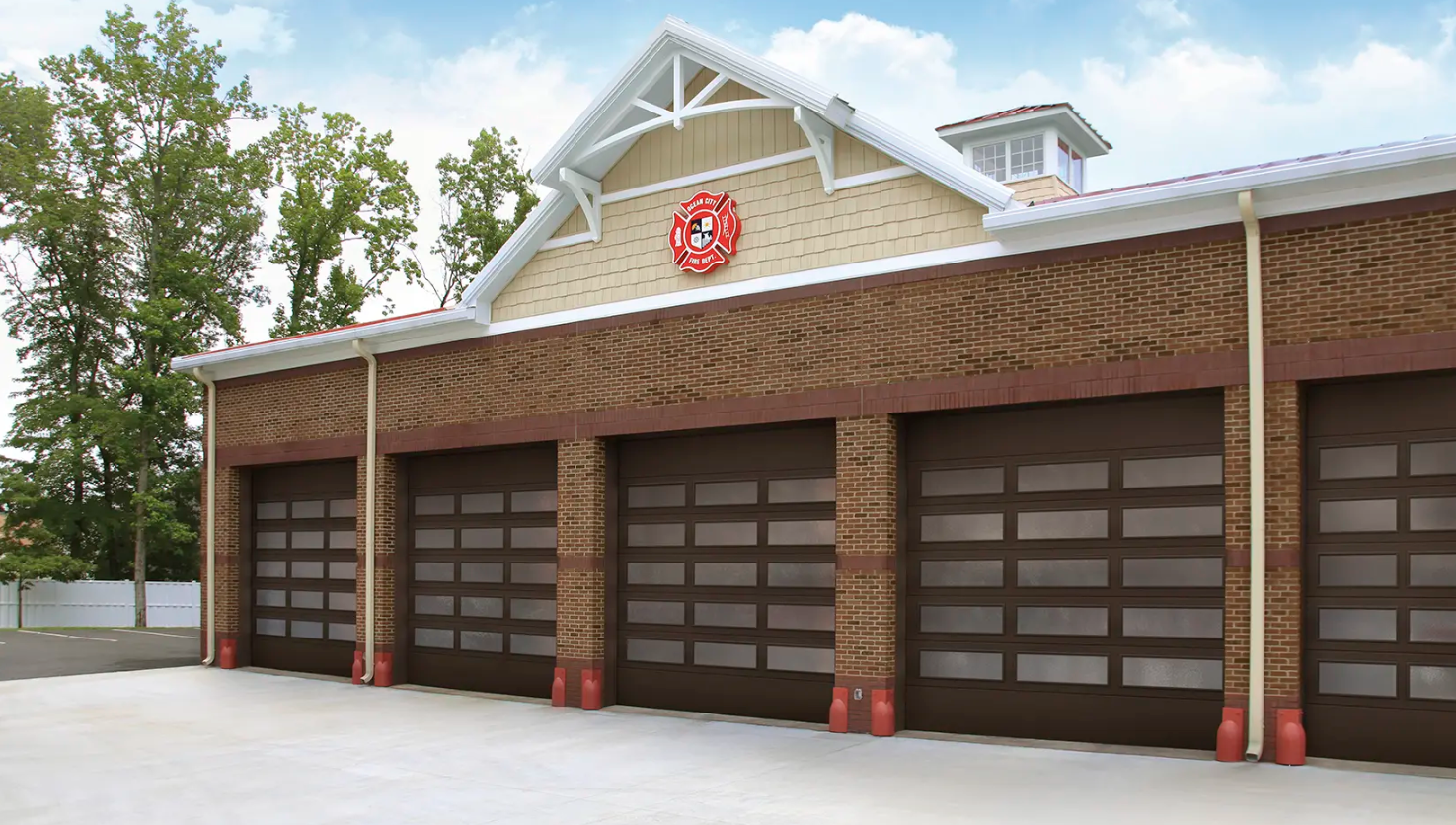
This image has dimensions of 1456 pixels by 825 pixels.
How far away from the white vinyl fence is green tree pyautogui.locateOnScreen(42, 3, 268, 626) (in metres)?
0.91

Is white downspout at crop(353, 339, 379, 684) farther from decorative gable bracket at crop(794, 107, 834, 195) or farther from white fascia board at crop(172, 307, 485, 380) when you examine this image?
decorative gable bracket at crop(794, 107, 834, 195)

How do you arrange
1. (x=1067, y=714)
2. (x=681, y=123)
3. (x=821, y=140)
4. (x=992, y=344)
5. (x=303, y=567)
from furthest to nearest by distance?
(x=303, y=567), (x=681, y=123), (x=821, y=140), (x=992, y=344), (x=1067, y=714)

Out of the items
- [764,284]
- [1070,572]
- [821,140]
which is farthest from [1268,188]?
[764,284]

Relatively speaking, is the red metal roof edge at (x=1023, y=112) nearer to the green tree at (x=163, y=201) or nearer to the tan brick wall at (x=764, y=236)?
the tan brick wall at (x=764, y=236)

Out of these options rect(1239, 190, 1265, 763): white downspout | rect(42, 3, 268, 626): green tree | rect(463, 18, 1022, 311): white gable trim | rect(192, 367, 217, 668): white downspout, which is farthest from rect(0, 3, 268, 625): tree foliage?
rect(1239, 190, 1265, 763): white downspout

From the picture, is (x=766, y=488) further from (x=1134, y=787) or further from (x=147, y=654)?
(x=147, y=654)

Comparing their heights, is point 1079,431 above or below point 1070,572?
above

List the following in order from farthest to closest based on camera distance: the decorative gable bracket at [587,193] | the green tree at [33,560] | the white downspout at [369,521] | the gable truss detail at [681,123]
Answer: the green tree at [33,560]
the white downspout at [369,521]
the decorative gable bracket at [587,193]
the gable truss detail at [681,123]

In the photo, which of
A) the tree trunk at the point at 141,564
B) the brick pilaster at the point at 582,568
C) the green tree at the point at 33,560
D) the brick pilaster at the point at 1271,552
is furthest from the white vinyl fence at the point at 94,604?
the brick pilaster at the point at 1271,552

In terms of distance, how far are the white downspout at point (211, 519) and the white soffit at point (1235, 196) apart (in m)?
15.8

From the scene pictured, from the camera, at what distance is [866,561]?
13.5 m

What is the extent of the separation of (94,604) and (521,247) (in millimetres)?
29960

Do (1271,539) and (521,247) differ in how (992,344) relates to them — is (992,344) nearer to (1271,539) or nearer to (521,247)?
(1271,539)

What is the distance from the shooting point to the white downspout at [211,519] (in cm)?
2183
